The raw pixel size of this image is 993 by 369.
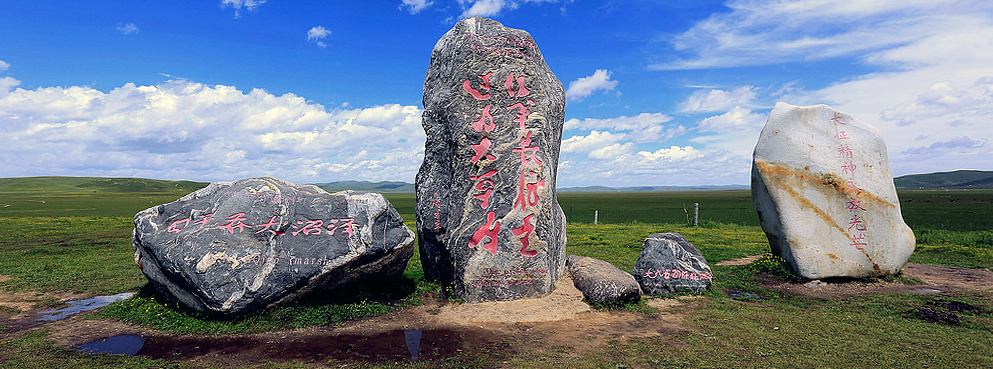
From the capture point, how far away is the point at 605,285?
928cm

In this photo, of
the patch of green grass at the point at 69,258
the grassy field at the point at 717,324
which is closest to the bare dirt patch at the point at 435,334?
the grassy field at the point at 717,324

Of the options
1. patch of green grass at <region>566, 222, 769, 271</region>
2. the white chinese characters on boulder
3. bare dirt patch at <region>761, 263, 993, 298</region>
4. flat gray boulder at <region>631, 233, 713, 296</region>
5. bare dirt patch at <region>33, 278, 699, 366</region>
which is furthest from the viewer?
patch of green grass at <region>566, 222, 769, 271</region>

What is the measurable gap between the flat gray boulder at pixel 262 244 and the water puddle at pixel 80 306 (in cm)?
180

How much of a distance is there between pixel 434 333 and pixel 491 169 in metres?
3.37

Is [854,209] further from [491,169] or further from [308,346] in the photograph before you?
[308,346]

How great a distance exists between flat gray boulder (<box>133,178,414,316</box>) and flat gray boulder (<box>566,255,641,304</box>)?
368 centimetres

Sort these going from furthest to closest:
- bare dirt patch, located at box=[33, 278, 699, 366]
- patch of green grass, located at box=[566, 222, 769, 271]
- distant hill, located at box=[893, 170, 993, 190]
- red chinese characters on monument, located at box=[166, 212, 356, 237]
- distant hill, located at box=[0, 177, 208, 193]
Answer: distant hill, located at box=[893, 170, 993, 190], distant hill, located at box=[0, 177, 208, 193], patch of green grass, located at box=[566, 222, 769, 271], red chinese characters on monument, located at box=[166, 212, 356, 237], bare dirt patch, located at box=[33, 278, 699, 366]

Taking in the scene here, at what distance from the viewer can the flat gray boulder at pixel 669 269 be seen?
10.2 m

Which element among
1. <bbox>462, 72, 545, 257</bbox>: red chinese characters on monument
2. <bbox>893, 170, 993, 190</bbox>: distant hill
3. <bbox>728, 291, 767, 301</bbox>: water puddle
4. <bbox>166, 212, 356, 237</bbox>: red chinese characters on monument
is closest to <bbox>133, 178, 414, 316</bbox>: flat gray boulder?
<bbox>166, 212, 356, 237</bbox>: red chinese characters on monument

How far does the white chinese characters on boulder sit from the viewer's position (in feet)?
36.4

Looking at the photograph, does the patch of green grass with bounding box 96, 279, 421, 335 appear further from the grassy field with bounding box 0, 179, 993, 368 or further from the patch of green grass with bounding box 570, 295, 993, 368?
the patch of green grass with bounding box 570, 295, 993, 368

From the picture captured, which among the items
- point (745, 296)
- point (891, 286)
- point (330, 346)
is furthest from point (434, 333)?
point (891, 286)

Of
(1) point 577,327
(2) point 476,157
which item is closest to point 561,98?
(2) point 476,157

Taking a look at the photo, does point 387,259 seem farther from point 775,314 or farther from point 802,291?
point 802,291
